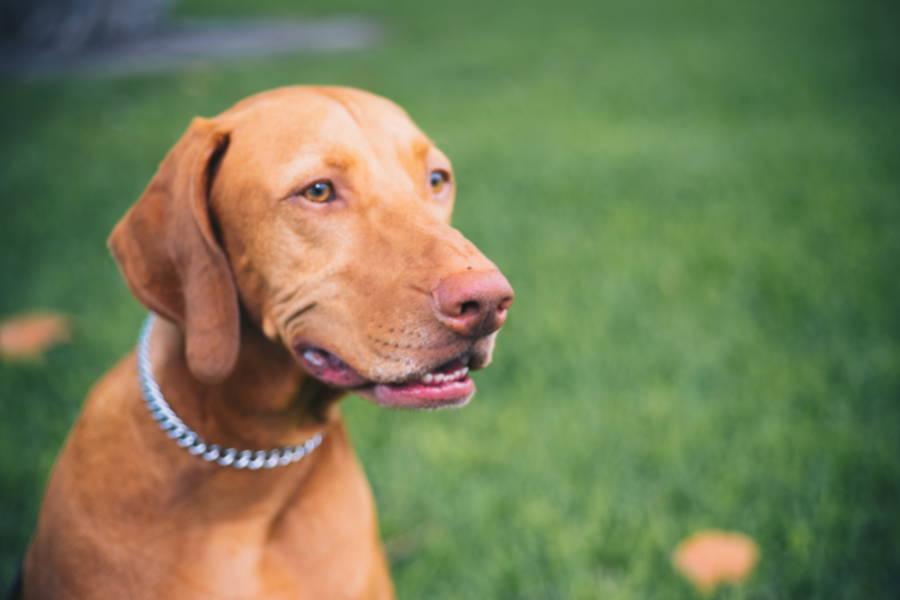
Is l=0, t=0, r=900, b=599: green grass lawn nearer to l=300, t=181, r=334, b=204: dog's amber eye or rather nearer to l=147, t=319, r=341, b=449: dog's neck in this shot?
l=147, t=319, r=341, b=449: dog's neck

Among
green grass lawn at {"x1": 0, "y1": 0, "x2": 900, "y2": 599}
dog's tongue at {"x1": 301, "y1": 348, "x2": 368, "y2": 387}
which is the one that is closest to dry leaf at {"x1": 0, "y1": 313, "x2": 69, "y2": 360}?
green grass lawn at {"x1": 0, "y1": 0, "x2": 900, "y2": 599}

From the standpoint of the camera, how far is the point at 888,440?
12.6ft

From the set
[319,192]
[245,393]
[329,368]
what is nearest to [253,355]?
[245,393]

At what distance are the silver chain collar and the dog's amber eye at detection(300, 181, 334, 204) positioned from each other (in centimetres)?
67

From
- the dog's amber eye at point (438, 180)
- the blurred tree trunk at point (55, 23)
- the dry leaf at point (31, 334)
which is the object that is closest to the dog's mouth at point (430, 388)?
the dog's amber eye at point (438, 180)

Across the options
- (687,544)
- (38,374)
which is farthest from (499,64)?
(687,544)

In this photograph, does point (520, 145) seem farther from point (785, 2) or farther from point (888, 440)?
point (785, 2)

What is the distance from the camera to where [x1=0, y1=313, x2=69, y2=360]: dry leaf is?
4.64 m

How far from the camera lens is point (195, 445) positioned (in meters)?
2.35

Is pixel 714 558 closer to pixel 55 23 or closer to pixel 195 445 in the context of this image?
pixel 195 445

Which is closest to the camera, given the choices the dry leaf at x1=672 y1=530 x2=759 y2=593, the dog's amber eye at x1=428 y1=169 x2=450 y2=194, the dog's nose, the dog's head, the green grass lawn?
the dog's nose

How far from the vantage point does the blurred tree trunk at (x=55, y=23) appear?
12.7 metres

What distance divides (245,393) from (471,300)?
793 millimetres

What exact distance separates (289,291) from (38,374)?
2741 mm
